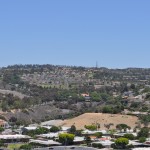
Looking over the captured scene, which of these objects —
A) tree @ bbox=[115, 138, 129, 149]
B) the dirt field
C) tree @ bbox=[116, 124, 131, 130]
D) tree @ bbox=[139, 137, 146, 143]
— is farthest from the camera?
the dirt field

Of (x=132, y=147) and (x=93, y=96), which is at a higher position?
(x=93, y=96)

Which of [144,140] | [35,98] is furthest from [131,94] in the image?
[144,140]

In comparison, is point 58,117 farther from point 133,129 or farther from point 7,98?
point 133,129

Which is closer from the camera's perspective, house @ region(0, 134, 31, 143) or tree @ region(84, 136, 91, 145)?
tree @ region(84, 136, 91, 145)

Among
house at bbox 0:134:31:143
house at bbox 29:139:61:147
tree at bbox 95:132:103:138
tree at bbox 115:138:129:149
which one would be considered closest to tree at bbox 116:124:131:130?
tree at bbox 95:132:103:138

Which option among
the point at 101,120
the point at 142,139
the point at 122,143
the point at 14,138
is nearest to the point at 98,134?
the point at 142,139

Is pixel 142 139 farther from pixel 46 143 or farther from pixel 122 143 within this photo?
pixel 46 143

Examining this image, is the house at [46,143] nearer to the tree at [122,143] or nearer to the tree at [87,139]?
the tree at [87,139]

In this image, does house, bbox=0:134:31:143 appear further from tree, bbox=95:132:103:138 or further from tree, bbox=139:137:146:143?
tree, bbox=139:137:146:143

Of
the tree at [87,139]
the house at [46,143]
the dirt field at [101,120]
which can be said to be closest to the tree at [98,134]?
the tree at [87,139]
